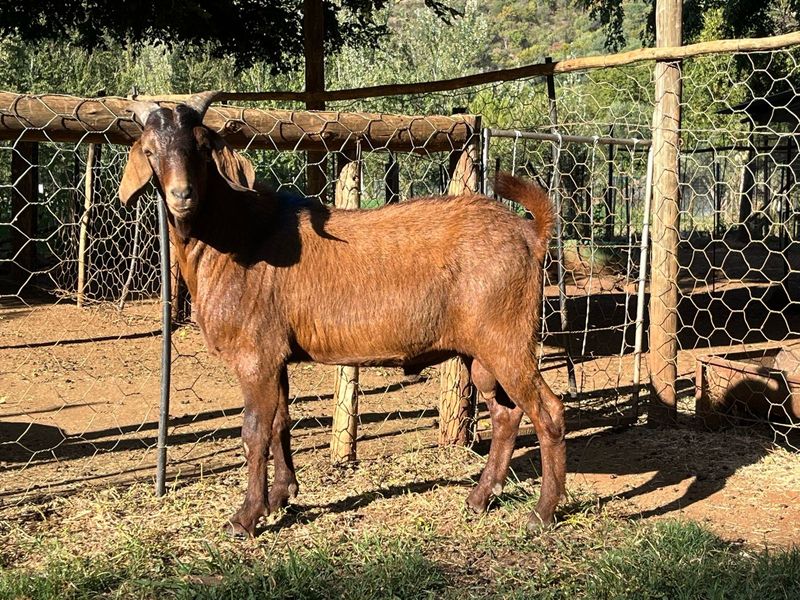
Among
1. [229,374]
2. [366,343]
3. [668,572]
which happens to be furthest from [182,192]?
[229,374]

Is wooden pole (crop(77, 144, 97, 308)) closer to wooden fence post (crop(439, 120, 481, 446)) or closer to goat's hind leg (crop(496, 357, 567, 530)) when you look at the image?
wooden fence post (crop(439, 120, 481, 446))

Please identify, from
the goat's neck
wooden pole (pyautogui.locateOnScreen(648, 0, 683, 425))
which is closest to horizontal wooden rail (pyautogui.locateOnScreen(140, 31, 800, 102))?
wooden pole (pyautogui.locateOnScreen(648, 0, 683, 425))

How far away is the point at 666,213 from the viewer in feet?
21.3

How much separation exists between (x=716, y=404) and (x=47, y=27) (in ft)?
31.9

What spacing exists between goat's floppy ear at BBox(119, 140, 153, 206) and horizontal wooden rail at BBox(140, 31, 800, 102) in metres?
1.35

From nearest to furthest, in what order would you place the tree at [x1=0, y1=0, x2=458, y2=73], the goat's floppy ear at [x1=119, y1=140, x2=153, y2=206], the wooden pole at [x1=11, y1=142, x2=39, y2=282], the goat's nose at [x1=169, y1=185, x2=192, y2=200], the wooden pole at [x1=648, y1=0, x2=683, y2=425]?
the goat's nose at [x1=169, y1=185, x2=192, y2=200]
the goat's floppy ear at [x1=119, y1=140, x2=153, y2=206]
the wooden pole at [x1=648, y1=0, x2=683, y2=425]
the tree at [x1=0, y1=0, x2=458, y2=73]
the wooden pole at [x1=11, y1=142, x2=39, y2=282]

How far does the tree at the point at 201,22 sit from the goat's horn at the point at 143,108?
6310mm

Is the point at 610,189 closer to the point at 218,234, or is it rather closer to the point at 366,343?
the point at 366,343

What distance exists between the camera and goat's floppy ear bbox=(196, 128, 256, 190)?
159 inches

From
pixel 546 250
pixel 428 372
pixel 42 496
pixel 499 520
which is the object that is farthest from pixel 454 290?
pixel 428 372

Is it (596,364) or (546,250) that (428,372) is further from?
(546,250)

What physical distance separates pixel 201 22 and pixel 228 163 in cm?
793

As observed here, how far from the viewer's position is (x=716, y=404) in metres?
6.66

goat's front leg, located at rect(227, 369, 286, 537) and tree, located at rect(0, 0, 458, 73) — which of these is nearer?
goat's front leg, located at rect(227, 369, 286, 537)
